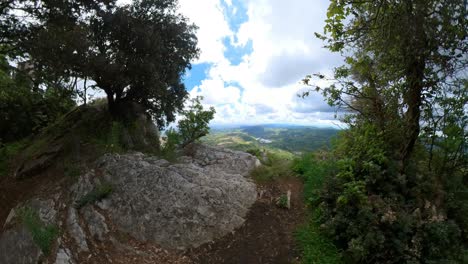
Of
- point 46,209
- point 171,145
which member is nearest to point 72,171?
point 46,209

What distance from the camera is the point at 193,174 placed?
399 inches

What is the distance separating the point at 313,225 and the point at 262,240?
1.60 metres

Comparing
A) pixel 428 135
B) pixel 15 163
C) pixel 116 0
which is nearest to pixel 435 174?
pixel 428 135

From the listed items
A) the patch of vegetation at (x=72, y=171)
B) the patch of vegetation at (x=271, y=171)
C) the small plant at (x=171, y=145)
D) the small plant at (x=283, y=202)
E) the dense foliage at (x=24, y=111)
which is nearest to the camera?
the small plant at (x=283, y=202)

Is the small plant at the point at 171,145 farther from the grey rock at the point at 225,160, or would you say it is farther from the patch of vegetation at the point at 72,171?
the patch of vegetation at the point at 72,171

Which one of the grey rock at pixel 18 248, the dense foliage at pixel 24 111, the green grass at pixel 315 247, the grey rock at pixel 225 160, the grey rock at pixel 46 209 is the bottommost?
the grey rock at pixel 18 248

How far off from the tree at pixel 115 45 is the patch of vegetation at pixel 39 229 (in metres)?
4.34

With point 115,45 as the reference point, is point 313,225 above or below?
below

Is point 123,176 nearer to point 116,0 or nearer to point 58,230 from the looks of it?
point 58,230

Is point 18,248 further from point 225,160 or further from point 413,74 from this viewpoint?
point 413,74

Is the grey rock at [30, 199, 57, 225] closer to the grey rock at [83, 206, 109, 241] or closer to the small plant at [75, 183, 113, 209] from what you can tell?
the small plant at [75, 183, 113, 209]

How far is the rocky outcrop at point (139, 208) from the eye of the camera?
7.47 meters

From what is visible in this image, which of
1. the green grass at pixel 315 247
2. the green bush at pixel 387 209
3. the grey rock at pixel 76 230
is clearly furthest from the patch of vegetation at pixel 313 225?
the grey rock at pixel 76 230

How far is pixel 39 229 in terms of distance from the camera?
7062 millimetres
